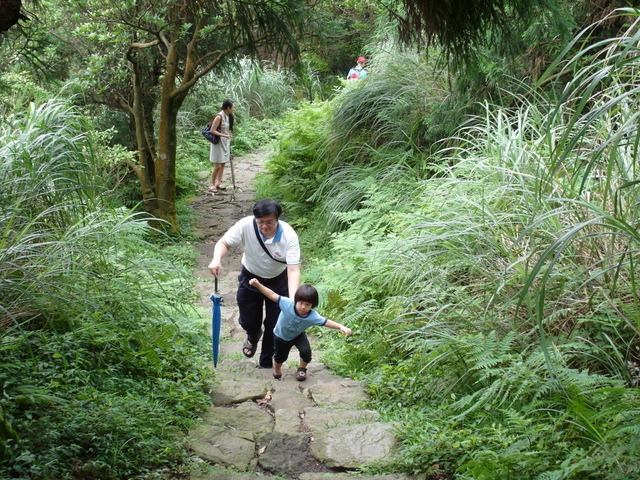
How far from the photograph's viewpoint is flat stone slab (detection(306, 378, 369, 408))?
4418 mm

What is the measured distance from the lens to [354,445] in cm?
359

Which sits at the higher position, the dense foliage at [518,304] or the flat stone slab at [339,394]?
the dense foliage at [518,304]

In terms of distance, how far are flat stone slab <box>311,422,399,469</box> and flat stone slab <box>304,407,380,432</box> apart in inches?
4.8

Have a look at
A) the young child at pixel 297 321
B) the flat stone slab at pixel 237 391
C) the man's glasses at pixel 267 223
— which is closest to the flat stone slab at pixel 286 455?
the flat stone slab at pixel 237 391

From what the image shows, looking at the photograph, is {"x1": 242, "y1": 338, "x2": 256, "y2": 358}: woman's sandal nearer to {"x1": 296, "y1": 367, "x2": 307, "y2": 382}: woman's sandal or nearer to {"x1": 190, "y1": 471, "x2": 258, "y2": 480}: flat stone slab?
{"x1": 296, "y1": 367, "x2": 307, "y2": 382}: woman's sandal

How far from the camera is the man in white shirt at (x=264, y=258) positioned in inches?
184

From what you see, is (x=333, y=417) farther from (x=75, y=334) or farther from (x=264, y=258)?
(x=75, y=334)

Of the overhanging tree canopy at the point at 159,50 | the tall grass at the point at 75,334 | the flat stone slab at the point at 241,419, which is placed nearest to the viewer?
the tall grass at the point at 75,334

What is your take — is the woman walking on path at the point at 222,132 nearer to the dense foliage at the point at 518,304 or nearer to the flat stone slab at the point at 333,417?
the dense foliage at the point at 518,304

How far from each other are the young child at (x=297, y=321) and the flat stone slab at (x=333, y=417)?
1.79ft

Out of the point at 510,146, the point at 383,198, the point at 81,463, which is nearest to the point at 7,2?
the point at 81,463

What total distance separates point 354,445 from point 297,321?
125 centimetres

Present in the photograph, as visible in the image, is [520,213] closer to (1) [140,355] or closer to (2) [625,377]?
(2) [625,377]

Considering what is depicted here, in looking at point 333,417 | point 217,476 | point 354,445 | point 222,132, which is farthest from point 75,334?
point 222,132
